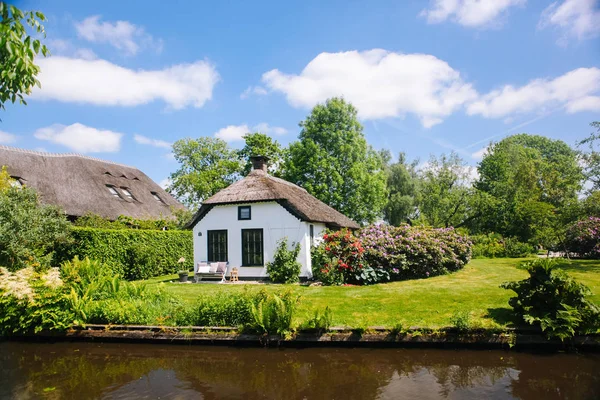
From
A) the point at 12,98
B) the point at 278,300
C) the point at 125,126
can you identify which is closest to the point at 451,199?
the point at 125,126

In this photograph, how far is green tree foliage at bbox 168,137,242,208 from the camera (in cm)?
3938

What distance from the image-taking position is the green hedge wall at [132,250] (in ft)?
A: 56.1

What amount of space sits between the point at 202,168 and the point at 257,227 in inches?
1061

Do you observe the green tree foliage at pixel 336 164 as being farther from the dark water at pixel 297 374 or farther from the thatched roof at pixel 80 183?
the dark water at pixel 297 374

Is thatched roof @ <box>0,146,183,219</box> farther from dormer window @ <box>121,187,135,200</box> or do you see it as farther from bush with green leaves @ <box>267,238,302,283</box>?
bush with green leaves @ <box>267,238,302,283</box>

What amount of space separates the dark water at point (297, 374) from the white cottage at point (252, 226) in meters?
8.54

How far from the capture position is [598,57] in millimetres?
5484

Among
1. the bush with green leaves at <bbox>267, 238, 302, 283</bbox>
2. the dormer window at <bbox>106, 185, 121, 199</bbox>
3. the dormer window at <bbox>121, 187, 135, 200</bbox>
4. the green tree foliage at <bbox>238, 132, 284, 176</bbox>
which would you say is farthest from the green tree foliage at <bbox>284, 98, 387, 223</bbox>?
the bush with green leaves at <bbox>267, 238, 302, 283</bbox>

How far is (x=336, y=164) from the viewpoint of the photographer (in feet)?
110

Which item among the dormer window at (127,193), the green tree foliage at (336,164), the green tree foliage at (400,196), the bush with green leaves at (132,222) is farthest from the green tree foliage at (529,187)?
the dormer window at (127,193)

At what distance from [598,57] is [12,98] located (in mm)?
7665

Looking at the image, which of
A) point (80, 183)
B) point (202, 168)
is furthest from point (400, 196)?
point (80, 183)

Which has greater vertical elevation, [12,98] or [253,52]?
[253,52]

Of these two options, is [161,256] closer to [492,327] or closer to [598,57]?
[492,327]
